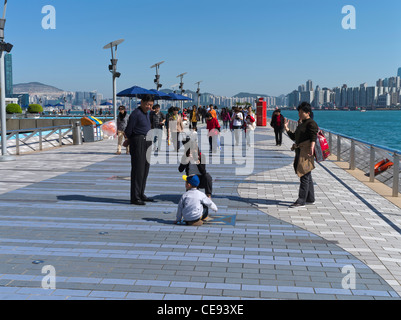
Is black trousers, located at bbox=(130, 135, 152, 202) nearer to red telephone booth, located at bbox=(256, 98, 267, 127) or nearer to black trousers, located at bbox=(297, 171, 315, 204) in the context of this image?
black trousers, located at bbox=(297, 171, 315, 204)

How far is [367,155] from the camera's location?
44.0 ft

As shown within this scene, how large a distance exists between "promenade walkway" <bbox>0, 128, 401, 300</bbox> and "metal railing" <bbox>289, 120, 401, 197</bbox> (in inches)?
26.2

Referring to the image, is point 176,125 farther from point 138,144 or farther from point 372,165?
point 138,144

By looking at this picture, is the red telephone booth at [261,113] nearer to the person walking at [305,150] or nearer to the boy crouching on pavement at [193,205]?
the person walking at [305,150]

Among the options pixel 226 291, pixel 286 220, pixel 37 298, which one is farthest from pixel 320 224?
pixel 37 298

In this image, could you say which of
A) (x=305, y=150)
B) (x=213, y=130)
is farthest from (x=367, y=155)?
(x=213, y=130)

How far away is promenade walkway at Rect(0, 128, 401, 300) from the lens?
15.0 feet

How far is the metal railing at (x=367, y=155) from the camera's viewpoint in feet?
30.6

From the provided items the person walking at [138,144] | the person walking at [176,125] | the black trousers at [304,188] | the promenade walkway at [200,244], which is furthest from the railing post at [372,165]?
the person walking at [176,125]

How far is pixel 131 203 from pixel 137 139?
3.73 feet

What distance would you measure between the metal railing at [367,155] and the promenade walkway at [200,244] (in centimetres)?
67

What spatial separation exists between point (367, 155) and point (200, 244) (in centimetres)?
877

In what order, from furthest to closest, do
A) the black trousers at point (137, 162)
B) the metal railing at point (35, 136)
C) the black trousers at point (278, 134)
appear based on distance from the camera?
the black trousers at point (278, 134) < the metal railing at point (35, 136) < the black trousers at point (137, 162)

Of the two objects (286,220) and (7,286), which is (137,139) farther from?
(7,286)
